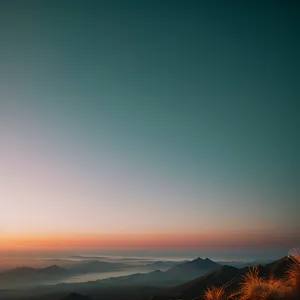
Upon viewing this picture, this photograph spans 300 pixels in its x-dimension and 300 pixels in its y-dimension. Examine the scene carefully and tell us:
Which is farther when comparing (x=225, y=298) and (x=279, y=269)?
(x=279, y=269)

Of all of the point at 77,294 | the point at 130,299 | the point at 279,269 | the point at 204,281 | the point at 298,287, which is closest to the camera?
the point at 298,287

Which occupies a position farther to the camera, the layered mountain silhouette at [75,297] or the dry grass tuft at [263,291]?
the layered mountain silhouette at [75,297]

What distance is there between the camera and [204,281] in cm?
14375

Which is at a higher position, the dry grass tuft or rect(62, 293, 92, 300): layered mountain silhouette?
the dry grass tuft

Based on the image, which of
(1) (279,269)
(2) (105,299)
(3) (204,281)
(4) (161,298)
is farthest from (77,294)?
(1) (279,269)

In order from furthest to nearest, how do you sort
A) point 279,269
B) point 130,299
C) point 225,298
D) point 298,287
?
point 130,299
point 279,269
point 225,298
point 298,287

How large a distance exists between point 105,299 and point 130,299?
527 inches

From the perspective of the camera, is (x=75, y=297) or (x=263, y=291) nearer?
(x=263, y=291)

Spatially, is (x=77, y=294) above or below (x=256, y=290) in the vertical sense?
below

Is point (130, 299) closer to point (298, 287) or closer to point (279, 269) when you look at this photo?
point (279, 269)

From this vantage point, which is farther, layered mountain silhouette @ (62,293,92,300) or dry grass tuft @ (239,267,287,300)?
layered mountain silhouette @ (62,293,92,300)

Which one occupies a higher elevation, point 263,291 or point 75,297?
point 263,291

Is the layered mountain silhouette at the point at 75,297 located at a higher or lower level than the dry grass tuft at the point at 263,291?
lower

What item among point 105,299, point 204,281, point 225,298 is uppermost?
point 225,298
